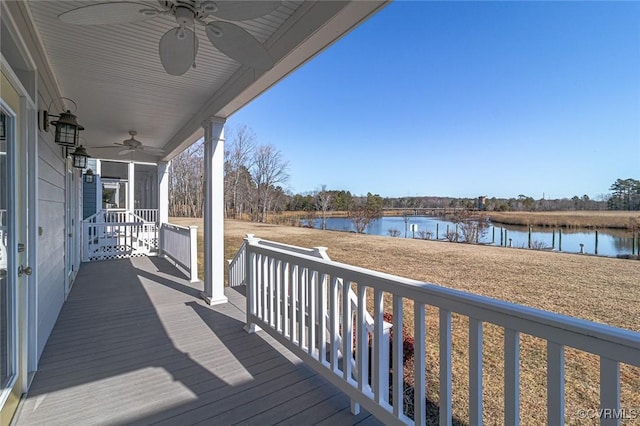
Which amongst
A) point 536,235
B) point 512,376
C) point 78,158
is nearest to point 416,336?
point 512,376

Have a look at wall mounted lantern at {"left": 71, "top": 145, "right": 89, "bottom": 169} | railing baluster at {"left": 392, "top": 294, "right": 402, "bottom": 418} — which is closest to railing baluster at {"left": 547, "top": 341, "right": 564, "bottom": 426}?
railing baluster at {"left": 392, "top": 294, "right": 402, "bottom": 418}

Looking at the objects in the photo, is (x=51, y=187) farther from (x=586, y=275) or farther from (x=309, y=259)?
(x=586, y=275)

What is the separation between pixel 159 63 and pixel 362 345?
3216 millimetres

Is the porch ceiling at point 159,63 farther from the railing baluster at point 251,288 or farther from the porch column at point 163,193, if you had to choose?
the porch column at point 163,193

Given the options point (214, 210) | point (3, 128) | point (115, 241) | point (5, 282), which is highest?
point (3, 128)

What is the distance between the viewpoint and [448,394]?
4.34 feet

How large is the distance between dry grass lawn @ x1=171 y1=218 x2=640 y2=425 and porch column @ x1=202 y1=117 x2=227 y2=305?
110 inches

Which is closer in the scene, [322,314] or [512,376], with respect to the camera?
[512,376]

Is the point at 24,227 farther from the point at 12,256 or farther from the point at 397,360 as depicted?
the point at 397,360

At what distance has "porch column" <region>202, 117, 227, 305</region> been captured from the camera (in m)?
3.96

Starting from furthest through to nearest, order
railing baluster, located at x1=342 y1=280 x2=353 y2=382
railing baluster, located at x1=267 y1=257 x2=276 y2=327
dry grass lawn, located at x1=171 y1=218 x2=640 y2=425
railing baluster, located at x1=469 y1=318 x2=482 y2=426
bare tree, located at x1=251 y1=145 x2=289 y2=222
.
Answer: bare tree, located at x1=251 y1=145 x2=289 y2=222 → railing baluster, located at x1=267 y1=257 x2=276 y2=327 → dry grass lawn, located at x1=171 y1=218 x2=640 y2=425 → railing baluster, located at x1=342 y1=280 x2=353 y2=382 → railing baluster, located at x1=469 y1=318 x2=482 y2=426

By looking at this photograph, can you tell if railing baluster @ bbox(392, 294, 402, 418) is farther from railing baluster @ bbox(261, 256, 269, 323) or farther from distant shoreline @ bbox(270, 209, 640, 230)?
distant shoreline @ bbox(270, 209, 640, 230)

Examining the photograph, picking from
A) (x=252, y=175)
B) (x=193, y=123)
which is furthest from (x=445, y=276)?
(x=252, y=175)

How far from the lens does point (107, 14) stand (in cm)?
152
